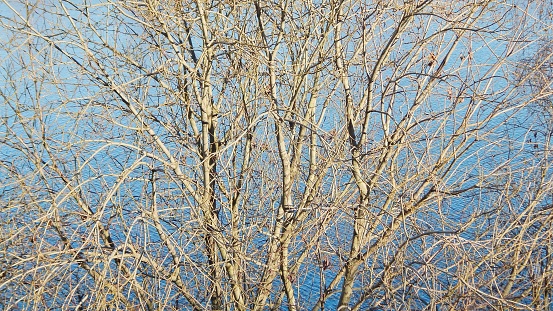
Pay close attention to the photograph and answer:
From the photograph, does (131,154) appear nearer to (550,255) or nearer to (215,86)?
(215,86)

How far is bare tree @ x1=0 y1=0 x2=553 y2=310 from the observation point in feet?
14.5

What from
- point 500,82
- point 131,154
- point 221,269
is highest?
point 500,82

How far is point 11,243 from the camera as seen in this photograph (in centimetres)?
439

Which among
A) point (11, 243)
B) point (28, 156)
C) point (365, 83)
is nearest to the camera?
point (11, 243)

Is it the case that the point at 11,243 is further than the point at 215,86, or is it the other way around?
the point at 215,86

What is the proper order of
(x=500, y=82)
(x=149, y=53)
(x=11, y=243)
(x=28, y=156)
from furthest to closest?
(x=500, y=82), (x=149, y=53), (x=28, y=156), (x=11, y=243)

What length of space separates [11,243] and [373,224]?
8.19 feet

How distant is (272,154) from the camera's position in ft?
17.5

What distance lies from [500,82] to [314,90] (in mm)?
3138

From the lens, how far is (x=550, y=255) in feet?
14.8

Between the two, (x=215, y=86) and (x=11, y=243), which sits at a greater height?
(x=215, y=86)

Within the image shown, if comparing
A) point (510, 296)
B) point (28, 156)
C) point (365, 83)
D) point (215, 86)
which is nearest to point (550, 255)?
point (510, 296)

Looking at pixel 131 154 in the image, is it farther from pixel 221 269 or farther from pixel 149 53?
pixel 221 269

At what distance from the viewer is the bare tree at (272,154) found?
4.41 metres
